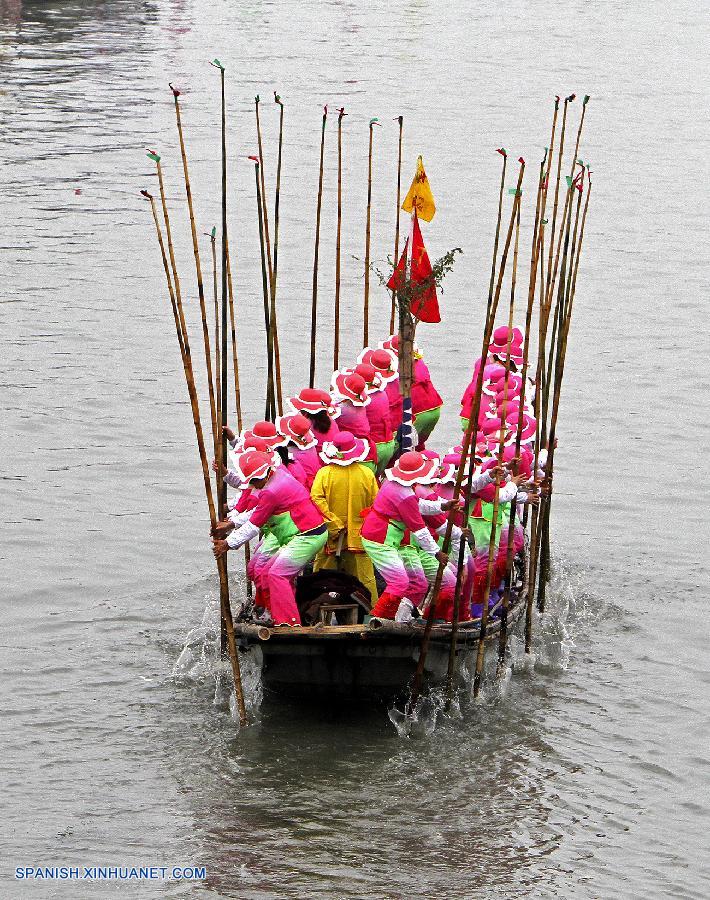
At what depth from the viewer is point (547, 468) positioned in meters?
12.1

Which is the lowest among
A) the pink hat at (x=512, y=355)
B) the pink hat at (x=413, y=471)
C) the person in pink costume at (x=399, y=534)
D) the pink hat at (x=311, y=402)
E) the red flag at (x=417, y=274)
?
the person in pink costume at (x=399, y=534)

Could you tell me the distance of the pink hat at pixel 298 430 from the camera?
11.4 metres


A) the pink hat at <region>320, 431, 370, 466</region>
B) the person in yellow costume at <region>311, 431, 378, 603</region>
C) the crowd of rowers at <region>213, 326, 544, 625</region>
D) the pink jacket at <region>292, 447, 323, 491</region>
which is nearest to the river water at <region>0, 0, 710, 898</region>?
the crowd of rowers at <region>213, 326, 544, 625</region>

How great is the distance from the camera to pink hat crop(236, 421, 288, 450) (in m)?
11.0

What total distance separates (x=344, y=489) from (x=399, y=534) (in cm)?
63

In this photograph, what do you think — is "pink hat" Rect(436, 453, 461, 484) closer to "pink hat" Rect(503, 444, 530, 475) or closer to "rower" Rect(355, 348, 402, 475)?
"pink hat" Rect(503, 444, 530, 475)

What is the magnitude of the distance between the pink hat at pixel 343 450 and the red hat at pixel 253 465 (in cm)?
61

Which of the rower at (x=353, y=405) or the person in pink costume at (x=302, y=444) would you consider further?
the rower at (x=353, y=405)

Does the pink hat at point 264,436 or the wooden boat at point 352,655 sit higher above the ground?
the pink hat at point 264,436

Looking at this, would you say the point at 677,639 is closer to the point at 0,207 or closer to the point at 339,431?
the point at 339,431

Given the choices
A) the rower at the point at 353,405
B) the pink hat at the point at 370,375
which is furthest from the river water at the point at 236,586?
the pink hat at the point at 370,375

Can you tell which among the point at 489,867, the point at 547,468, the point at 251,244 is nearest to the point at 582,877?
the point at 489,867

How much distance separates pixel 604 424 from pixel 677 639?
5.48 metres

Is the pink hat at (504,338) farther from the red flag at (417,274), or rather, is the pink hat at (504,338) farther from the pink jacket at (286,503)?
the pink jacket at (286,503)
